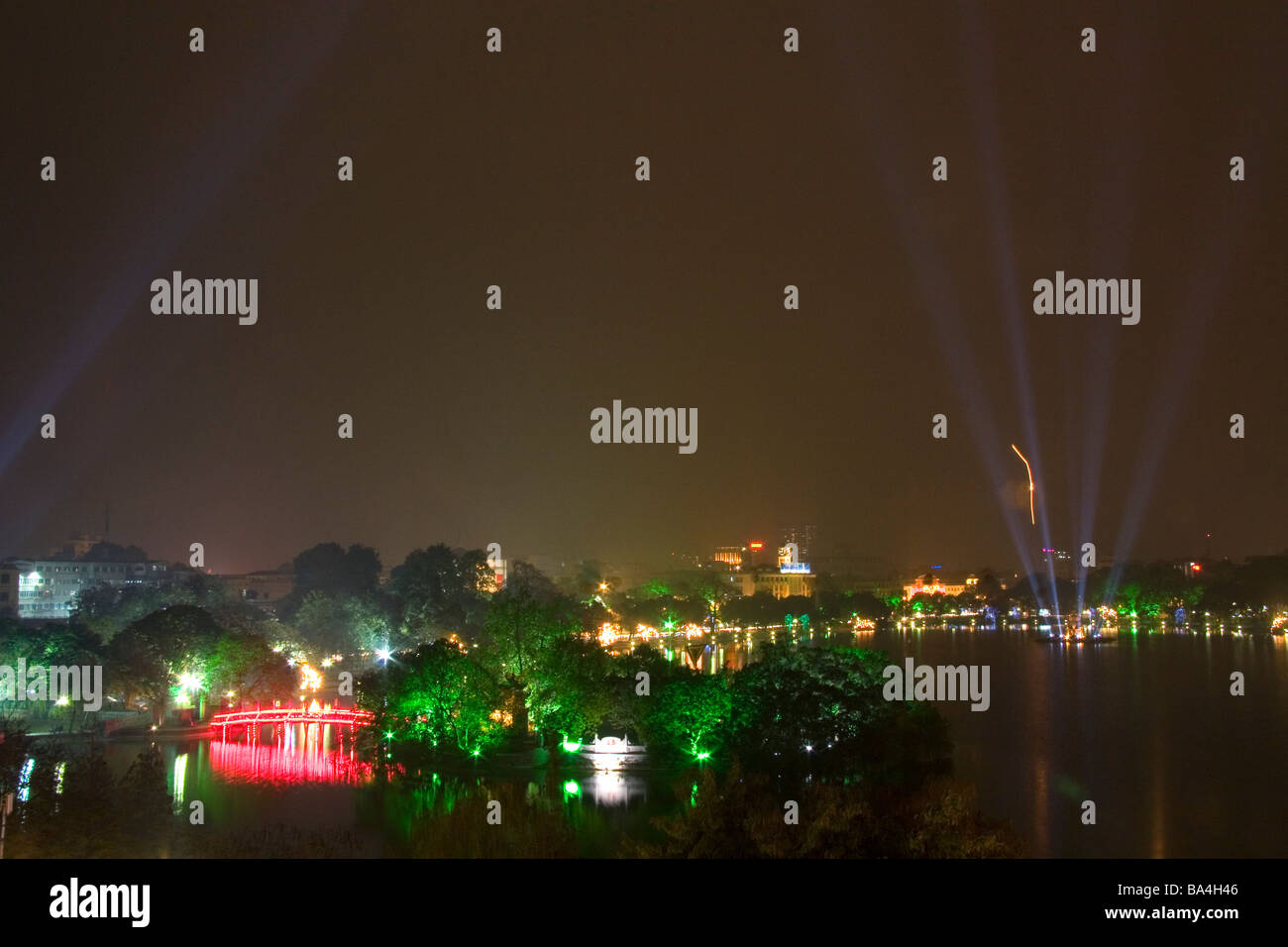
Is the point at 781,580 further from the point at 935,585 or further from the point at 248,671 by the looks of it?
the point at 248,671

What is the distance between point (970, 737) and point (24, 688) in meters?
25.3

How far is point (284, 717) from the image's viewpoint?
1229 inches

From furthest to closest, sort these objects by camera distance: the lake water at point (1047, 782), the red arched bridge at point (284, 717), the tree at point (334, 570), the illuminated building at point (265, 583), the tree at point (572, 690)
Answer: the illuminated building at point (265, 583)
the tree at point (334, 570)
the red arched bridge at point (284, 717)
the tree at point (572, 690)
the lake water at point (1047, 782)

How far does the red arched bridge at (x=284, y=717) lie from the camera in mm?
29923

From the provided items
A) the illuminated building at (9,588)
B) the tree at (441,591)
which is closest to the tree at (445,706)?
the tree at (441,591)

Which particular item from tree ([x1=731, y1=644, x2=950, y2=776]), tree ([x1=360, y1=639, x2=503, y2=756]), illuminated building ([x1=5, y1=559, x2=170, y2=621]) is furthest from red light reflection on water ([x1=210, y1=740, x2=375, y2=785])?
illuminated building ([x1=5, y1=559, x2=170, y2=621])

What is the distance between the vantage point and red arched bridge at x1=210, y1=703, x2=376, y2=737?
98.2ft

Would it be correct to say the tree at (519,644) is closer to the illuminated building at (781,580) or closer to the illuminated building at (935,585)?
the illuminated building at (781,580)

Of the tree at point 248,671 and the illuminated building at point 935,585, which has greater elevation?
the illuminated building at point 935,585

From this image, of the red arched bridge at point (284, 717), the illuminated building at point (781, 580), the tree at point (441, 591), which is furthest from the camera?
the illuminated building at point (781, 580)

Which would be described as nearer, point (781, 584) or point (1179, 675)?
point (1179, 675)

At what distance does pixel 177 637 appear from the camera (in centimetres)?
3070
